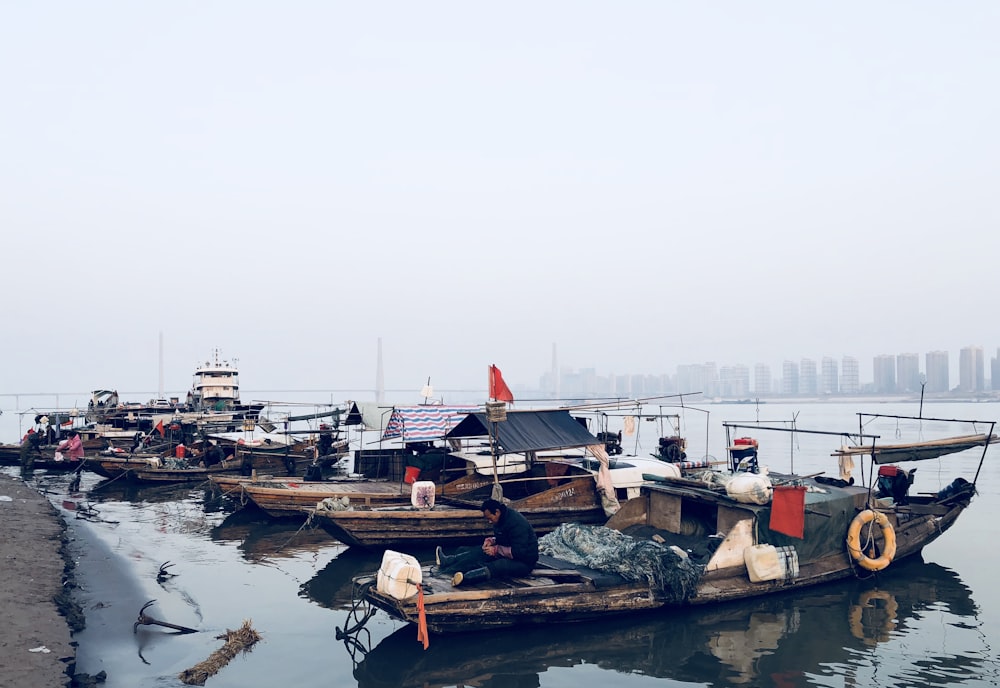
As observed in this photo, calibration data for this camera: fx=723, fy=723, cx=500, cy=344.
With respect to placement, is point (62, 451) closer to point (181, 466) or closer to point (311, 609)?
point (181, 466)

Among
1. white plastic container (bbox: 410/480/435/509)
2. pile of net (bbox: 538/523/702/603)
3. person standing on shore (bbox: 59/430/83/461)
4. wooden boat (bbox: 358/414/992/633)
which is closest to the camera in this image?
wooden boat (bbox: 358/414/992/633)

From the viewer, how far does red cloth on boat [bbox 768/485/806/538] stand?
42.2 feet

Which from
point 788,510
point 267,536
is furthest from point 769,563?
point 267,536

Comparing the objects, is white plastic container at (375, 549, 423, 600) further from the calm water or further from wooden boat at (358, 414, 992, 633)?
the calm water

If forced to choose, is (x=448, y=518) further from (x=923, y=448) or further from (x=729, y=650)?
(x=923, y=448)

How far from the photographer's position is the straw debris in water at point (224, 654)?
9680 mm

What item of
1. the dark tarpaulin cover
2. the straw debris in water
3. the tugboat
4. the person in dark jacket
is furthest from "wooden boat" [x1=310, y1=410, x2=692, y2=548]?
the tugboat

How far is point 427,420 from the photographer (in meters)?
21.8

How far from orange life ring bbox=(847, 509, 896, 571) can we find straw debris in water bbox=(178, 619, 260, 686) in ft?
36.5

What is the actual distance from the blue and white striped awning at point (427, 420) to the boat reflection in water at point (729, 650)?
9762 mm

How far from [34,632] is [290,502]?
970cm

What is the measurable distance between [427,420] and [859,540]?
1209 cm

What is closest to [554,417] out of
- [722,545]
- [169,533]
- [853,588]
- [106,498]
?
[722,545]

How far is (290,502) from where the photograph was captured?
19781 millimetres
